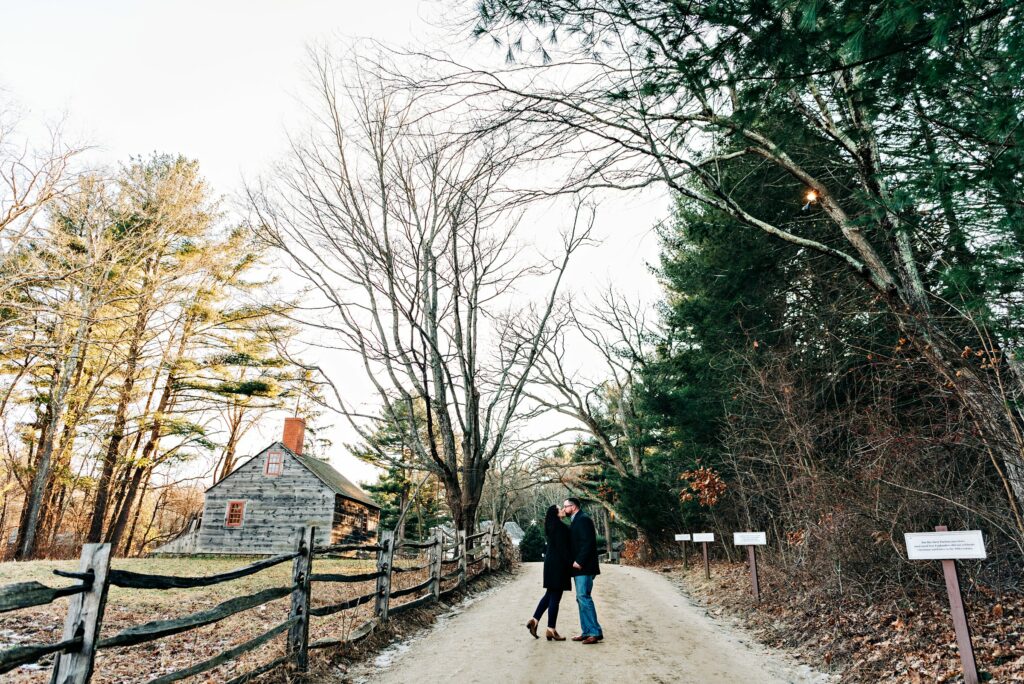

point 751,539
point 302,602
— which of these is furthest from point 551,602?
point 751,539

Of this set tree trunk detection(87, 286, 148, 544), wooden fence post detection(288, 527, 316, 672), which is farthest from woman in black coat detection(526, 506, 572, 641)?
tree trunk detection(87, 286, 148, 544)

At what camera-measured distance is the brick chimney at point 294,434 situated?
2738 centimetres

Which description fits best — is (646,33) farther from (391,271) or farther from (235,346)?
(235,346)

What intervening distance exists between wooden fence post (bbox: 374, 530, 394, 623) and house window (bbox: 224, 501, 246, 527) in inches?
875

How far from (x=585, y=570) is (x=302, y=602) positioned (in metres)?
3.22

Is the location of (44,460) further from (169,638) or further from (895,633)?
(895,633)

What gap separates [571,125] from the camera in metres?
6.32

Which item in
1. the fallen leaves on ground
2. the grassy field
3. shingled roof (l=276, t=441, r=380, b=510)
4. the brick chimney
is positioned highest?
the brick chimney

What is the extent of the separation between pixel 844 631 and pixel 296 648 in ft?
20.0

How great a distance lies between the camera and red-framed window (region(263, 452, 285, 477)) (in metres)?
26.2

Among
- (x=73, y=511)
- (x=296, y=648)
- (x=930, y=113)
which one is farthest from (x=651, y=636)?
(x=73, y=511)

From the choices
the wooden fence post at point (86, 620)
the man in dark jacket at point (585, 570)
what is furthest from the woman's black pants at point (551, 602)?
the wooden fence post at point (86, 620)

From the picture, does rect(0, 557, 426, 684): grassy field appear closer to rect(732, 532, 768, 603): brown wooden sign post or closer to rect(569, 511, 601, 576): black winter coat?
rect(569, 511, 601, 576): black winter coat

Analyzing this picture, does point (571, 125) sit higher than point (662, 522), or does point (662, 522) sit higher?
point (571, 125)
